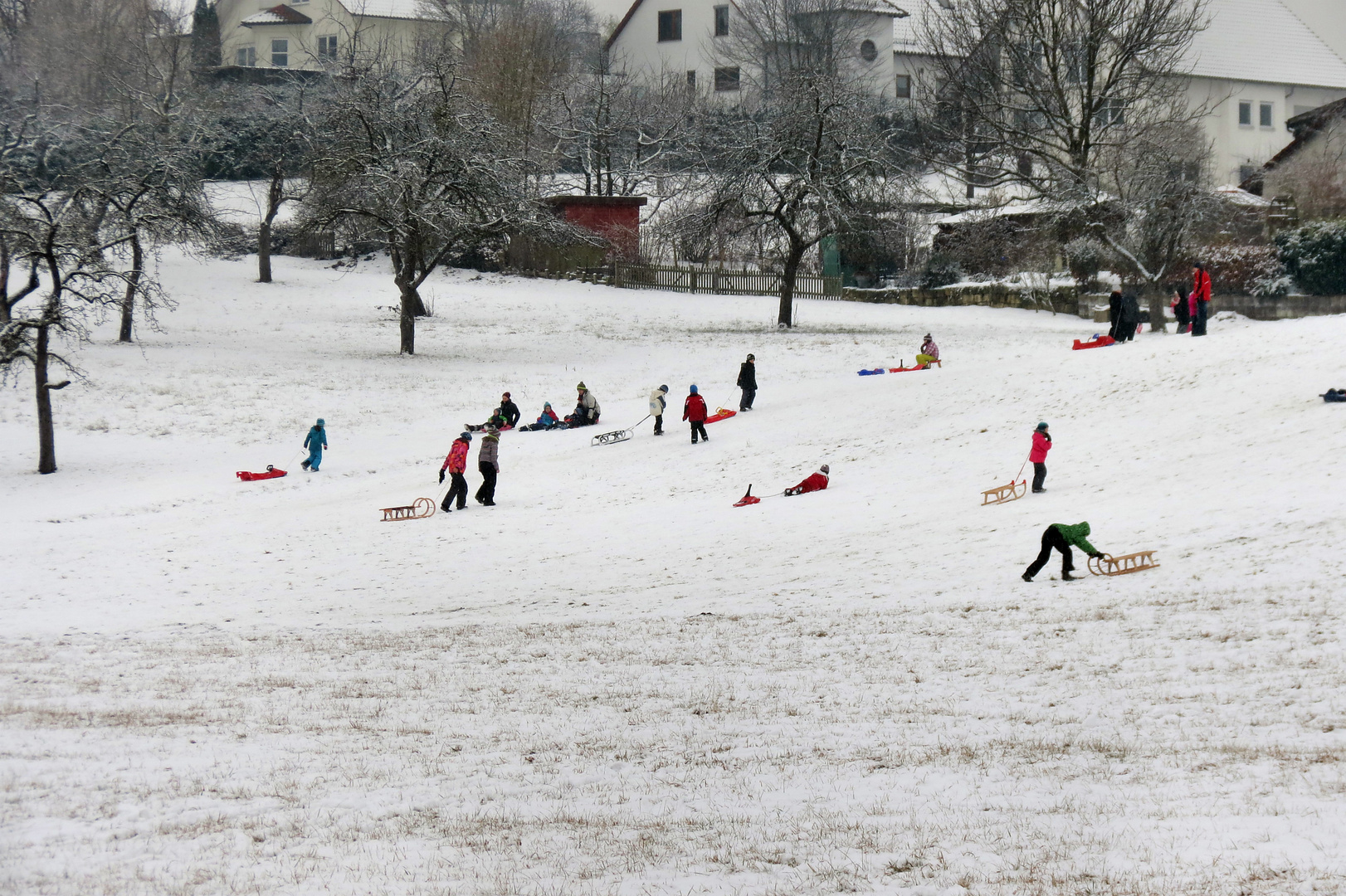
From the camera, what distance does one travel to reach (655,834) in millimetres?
7250

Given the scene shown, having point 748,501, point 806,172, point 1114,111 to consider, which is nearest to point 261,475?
point 748,501

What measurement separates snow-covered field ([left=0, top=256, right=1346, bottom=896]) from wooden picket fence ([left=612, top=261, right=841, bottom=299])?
20.4 metres

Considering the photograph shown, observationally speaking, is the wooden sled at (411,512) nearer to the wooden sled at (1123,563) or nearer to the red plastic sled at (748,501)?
the red plastic sled at (748,501)

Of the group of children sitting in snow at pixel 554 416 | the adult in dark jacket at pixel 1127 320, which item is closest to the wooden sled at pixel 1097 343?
the adult in dark jacket at pixel 1127 320

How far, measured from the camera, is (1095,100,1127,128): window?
42312 millimetres

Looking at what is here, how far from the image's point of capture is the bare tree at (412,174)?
1368 inches

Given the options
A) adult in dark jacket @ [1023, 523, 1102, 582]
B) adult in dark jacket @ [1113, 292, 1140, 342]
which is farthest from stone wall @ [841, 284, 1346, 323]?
adult in dark jacket @ [1023, 523, 1102, 582]

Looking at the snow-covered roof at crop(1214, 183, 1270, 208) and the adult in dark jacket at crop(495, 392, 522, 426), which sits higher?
the snow-covered roof at crop(1214, 183, 1270, 208)

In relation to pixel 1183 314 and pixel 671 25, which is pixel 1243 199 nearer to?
pixel 1183 314

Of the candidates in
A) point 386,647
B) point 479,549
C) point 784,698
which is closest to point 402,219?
point 479,549

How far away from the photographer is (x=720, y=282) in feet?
161

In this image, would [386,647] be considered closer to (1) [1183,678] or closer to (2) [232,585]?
(2) [232,585]

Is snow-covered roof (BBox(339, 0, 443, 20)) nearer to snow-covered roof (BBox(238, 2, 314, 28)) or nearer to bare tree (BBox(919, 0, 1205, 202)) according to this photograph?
snow-covered roof (BBox(238, 2, 314, 28))

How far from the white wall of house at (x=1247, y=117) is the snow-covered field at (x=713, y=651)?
5102 centimetres
